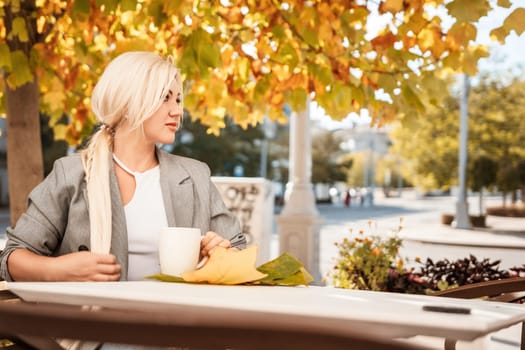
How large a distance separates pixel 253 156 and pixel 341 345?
159ft

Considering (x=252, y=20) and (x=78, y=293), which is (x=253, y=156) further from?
(x=78, y=293)

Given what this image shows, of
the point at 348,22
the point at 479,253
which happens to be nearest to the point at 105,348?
the point at 348,22

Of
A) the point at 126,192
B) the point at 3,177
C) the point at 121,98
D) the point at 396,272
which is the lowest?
the point at 396,272

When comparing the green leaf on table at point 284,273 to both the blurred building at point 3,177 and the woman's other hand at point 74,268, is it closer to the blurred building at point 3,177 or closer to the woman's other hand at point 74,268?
the woman's other hand at point 74,268

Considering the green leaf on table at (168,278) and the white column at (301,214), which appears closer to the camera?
the green leaf on table at (168,278)

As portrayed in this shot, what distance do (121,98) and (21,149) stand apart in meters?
2.46

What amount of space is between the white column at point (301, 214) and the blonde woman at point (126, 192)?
749cm

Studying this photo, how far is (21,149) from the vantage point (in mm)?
4684

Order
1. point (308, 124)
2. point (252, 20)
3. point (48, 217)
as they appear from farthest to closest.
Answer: point (308, 124) → point (252, 20) → point (48, 217)

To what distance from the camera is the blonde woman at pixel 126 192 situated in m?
2.35

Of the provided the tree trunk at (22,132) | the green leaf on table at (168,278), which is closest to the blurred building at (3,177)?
the tree trunk at (22,132)

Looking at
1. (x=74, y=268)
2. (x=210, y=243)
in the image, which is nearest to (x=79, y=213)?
(x=74, y=268)

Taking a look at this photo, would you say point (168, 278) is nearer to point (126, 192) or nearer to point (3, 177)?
point (126, 192)

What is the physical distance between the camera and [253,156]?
49344mm
